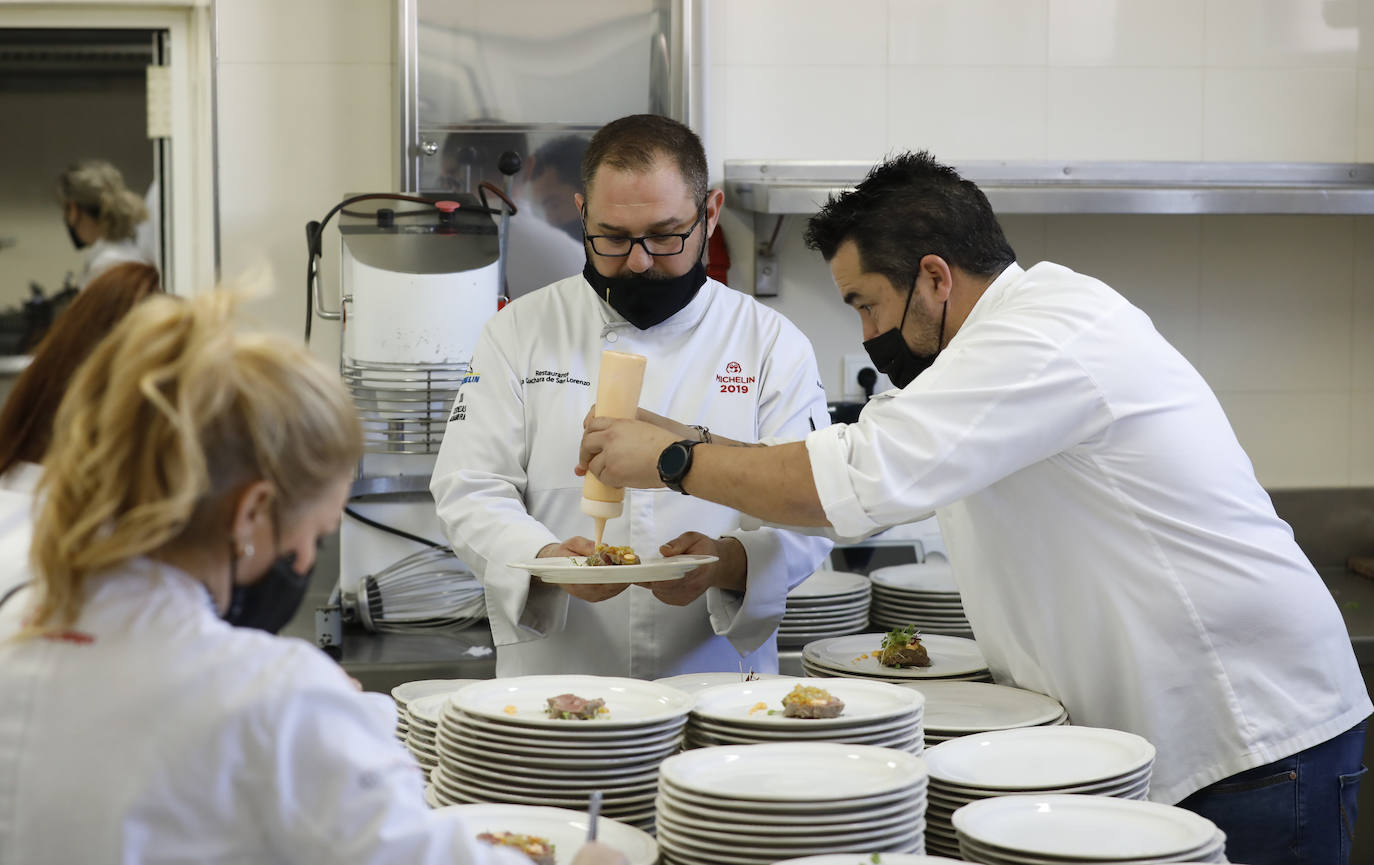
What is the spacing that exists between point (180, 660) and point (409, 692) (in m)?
0.76

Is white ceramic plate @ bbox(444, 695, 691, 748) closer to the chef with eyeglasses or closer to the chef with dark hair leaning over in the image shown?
the chef with dark hair leaning over

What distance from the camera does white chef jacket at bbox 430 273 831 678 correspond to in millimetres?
2043

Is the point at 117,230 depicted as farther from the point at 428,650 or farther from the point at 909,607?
the point at 909,607

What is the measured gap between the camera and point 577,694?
1526 mm

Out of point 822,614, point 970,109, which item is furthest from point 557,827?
point 970,109

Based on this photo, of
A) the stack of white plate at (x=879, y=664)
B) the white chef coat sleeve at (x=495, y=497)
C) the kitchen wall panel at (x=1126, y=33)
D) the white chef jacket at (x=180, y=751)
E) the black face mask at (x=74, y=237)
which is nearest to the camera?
the white chef jacket at (x=180, y=751)

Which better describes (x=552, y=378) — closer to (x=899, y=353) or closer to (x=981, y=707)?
(x=899, y=353)

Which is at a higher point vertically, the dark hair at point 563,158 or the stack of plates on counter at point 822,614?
the dark hair at point 563,158

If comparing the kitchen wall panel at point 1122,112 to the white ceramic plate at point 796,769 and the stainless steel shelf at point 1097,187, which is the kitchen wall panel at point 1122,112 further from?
the white ceramic plate at point 796,769

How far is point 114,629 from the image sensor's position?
893 millimetres

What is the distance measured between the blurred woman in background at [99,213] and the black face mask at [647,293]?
5.93 feet

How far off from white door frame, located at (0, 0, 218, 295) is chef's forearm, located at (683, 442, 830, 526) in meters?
1.93

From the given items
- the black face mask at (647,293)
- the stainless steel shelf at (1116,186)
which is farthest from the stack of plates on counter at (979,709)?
the stainless steel shelf at (1116,186)

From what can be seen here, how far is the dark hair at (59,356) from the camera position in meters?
1.21
